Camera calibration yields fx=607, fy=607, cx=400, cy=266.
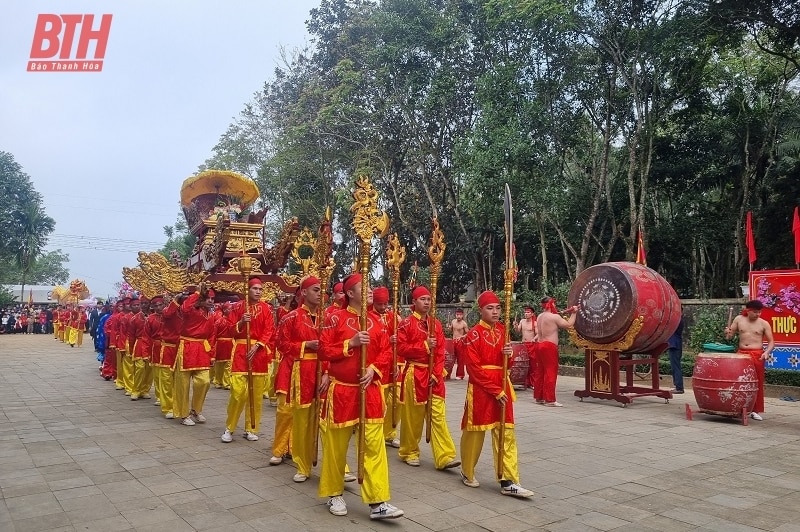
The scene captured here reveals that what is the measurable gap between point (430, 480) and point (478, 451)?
1.76 feet

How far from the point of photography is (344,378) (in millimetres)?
4410

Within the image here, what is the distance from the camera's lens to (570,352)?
16.7 metres

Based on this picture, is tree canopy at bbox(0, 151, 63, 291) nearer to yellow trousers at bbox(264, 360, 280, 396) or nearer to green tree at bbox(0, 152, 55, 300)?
green tree at bbox(0, 152, 55, 300)

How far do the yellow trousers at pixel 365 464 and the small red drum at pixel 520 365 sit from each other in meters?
6.66

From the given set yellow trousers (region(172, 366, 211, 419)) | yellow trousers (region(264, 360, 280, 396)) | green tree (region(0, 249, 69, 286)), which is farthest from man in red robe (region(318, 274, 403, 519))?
green tree (region(0, 249, 69, 286))

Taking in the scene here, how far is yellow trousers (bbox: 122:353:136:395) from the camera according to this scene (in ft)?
34.1

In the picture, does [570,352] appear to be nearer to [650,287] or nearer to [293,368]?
[650,287]

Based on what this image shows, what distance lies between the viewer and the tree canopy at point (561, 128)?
15.9 metres

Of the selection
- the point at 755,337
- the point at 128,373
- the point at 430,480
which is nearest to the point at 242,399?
the point at 430,480

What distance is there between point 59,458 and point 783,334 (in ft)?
39.0

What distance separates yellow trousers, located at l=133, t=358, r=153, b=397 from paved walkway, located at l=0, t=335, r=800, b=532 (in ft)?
5.41

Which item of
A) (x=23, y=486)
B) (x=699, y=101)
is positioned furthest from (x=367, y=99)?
(x=23, y=486)

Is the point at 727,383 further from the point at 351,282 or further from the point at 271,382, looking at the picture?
the point at 271,382

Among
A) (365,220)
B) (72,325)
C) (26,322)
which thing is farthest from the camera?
(26,322)
